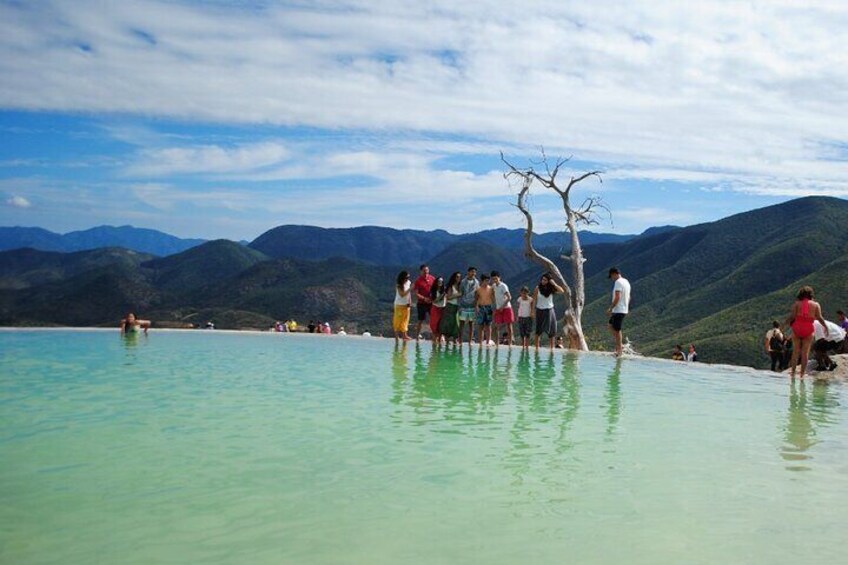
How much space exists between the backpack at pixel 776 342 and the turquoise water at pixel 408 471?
8.32 meters

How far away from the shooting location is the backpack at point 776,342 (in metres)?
19.9

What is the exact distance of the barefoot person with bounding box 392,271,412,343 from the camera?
58.3ft

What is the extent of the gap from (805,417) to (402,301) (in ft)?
33.5

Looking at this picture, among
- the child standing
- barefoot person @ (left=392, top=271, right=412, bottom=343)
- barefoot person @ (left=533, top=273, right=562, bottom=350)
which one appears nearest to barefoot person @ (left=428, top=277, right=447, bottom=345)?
barefoot person @ (left=392, top=271, right=412, bottom=343)

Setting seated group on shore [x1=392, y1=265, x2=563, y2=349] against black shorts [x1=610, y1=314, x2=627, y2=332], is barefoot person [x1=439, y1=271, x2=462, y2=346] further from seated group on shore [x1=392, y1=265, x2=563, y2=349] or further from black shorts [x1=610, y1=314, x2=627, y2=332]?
black shorts [x1=610, y1=314, x2=627, y2=332]

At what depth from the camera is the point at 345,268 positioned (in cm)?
13000

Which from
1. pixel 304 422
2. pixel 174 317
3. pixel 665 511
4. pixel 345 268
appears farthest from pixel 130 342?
pixel 345 268

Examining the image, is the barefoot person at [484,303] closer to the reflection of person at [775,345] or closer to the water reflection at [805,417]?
the water reflection at [805,417]

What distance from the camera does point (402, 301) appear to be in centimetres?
1845

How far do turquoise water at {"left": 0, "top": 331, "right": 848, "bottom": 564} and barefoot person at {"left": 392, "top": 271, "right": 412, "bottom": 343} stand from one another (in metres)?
5.93

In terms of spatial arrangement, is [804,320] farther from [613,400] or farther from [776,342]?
[613,400]

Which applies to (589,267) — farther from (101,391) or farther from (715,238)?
(101,391)

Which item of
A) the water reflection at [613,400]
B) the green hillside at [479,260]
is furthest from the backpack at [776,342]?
the green hillside at [479,260]

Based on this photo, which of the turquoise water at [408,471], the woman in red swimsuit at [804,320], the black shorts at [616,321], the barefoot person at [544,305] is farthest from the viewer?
the barefoot person at [544,305]
